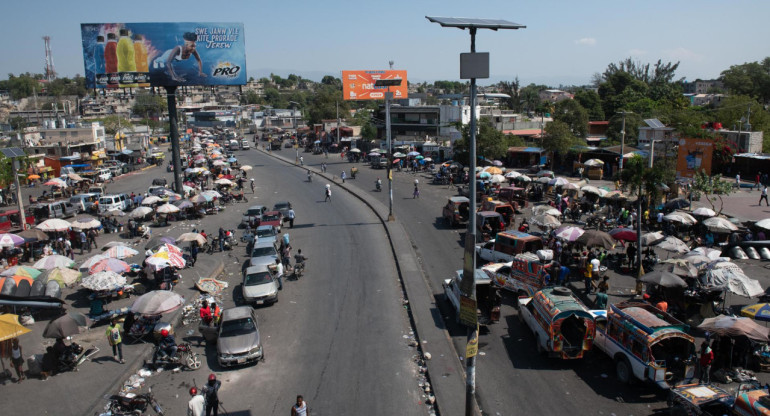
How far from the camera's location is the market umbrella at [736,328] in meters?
12.3

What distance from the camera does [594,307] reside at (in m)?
17.3

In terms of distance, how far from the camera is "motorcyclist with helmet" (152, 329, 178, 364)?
561 inches

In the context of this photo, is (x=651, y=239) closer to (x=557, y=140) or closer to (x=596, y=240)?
(x=596, y=240)

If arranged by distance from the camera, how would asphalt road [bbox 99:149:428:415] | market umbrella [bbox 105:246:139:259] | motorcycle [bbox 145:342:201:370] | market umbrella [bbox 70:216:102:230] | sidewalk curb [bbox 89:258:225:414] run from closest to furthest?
sidewalk curb [bbox 89:258:225:414] < asphalt road [bbox 99:149:428:415] < motorcycle [bbox 145:342:201:370] < market umbrella [bbox 105:246:139:259] < market umbrella [bbox 70:216:102:230]

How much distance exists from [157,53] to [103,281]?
1093 inches

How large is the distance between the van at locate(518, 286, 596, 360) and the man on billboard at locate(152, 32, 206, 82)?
35613mm

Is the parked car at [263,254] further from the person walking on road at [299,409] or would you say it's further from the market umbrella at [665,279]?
the market umbrella at [665,279]

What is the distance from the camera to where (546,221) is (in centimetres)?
2525

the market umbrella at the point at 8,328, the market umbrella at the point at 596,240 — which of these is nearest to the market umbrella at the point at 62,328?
the market umbrella at the point at 8,328

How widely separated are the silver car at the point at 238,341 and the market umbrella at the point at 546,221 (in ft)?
51.4

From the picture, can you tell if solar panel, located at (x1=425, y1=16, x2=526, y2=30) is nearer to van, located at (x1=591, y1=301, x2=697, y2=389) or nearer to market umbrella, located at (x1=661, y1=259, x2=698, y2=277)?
van, located at (x1=591, y1=301, x2=697, y2=389)

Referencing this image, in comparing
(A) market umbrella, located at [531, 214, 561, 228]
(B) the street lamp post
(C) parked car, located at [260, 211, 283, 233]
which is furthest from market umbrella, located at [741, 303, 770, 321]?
(C) parked car, located at [260, 211, 283, 233]

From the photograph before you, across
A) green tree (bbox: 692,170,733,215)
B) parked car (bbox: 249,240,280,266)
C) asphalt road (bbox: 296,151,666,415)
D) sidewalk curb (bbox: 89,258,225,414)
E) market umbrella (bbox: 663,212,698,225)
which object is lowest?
sidewalk curb (bbox: 89,258,225,414)

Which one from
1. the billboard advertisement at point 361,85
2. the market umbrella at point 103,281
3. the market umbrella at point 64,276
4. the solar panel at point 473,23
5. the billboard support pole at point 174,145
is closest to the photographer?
the solar panel at point 473,23
